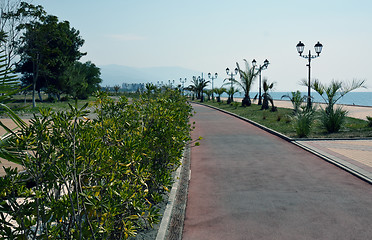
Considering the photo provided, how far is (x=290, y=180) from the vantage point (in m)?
8.02

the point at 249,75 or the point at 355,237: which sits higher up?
the point at 249,75

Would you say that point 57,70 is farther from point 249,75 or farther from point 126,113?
point 126,113

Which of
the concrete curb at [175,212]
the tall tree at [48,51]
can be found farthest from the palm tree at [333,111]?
the tall tree at [48,51]

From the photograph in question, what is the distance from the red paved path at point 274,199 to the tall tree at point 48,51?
24942mm

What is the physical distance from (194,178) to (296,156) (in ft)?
13.9

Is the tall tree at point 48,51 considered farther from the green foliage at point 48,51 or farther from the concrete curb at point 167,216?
the concrete curb at point 167,216

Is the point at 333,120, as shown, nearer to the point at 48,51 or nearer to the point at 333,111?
the point at 333,111

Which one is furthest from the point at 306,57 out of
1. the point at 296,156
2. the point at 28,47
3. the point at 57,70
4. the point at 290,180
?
the point at 57,70

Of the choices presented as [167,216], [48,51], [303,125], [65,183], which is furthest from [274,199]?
[48,51]

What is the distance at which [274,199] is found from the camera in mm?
6676

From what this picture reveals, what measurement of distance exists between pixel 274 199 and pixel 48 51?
3983 centimetres

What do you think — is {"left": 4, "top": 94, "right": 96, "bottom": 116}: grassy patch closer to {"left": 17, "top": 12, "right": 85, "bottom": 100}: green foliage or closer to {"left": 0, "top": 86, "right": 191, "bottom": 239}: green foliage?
{"left": 0, "top": 86, "right": 191, "bottom": 239}: green foliage

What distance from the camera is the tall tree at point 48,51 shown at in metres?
38.3

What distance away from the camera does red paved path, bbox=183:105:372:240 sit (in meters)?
5.25
